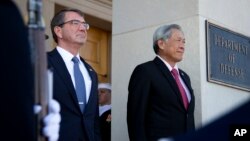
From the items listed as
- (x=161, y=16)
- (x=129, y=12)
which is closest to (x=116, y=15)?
(x=129, y=12)

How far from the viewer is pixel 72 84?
3791mm

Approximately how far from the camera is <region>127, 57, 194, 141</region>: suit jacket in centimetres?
418

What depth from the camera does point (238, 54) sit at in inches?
221

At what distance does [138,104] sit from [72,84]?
2.16 ft

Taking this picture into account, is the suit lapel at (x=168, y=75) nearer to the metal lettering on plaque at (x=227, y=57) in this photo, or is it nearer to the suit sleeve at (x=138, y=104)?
the suit sleeve at (x=138, y=104)

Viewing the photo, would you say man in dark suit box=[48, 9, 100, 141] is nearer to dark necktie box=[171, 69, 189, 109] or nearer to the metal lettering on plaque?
dark necktie box=[171, 69, 189, 109]

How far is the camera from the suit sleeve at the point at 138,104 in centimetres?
416

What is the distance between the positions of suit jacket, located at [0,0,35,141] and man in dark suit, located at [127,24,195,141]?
252 centimetres

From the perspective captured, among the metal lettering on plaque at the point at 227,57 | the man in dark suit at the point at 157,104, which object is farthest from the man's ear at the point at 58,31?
the metal lettering on plaque at the point at 227,57

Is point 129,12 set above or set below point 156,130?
above

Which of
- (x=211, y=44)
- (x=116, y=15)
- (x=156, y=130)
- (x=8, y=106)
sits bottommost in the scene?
(x=156, y=130)

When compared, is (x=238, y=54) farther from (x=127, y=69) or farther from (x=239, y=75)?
(x=127, y=69)

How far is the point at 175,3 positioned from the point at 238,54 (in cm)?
85

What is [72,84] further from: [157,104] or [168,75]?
[168,75]
